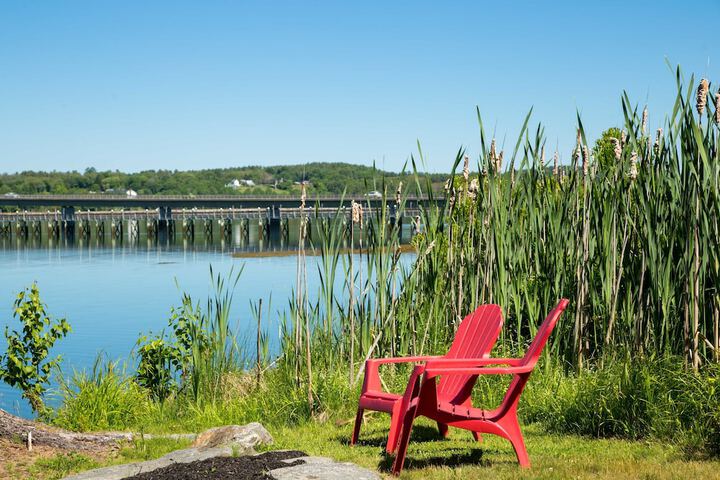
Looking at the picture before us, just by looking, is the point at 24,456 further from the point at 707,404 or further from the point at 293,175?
the point at 293,175

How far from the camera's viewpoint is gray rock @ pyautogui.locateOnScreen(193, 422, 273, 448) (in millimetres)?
5406

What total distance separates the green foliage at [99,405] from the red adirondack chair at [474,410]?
2.50 metres

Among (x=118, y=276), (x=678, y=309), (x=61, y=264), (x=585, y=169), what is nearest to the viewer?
(x=678, y=309)

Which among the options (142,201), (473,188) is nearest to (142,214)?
(142,201)

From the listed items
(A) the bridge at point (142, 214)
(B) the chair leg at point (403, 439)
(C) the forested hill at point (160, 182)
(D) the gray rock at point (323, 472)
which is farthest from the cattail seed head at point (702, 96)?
(C) the forested hill at point (160, 182)

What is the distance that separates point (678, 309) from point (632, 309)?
0.35 metres

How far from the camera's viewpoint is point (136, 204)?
86.1 meters

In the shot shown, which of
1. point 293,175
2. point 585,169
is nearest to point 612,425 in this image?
point 585,169

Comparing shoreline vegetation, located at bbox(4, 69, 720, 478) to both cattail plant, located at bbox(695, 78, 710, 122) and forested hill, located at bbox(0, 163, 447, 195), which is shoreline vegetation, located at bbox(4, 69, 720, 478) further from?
forested hill, located at bbox(0, 163, 447, 195)

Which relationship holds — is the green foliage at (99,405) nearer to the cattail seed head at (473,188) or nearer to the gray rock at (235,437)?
the gray rock at (235,437)

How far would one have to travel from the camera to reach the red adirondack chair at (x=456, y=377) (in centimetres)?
521

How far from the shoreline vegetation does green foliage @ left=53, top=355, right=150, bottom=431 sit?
1 cm

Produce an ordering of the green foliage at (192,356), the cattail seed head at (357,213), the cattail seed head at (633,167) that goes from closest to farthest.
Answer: the cattail seed head at (633,167) → the cattail seed head at (357,213) → the green foliage at (192,356)

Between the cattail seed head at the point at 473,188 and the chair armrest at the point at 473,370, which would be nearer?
the chair armrest at the point at 473,370
